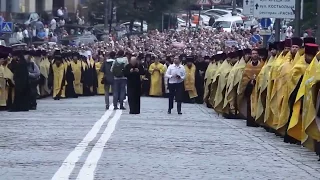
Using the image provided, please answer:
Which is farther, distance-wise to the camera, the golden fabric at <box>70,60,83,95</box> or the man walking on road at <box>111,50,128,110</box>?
the golden fabric at <box>70,60,83,95</box>

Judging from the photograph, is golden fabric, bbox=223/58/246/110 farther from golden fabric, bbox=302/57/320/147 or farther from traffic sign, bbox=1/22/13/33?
traffic sign, bbox=1/22/13/33

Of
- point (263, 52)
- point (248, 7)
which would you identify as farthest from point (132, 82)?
point (248, 7)

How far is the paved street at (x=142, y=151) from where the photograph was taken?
14.9m

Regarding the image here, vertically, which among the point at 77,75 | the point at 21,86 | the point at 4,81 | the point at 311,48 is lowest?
the point at 77,75

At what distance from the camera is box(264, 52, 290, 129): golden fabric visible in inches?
888

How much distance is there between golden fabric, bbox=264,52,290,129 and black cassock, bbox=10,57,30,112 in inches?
382

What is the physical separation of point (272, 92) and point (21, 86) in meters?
10.5

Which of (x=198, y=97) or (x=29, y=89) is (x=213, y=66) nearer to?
(x=198, y=97)

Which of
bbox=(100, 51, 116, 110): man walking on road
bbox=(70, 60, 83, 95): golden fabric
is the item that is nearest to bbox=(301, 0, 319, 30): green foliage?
bbox=(100, 51, 116, 110): man walking on road

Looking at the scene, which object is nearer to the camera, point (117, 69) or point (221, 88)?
point (221, 88)

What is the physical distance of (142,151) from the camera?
17922mm

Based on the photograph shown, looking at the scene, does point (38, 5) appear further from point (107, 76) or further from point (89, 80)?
point (107, 76)

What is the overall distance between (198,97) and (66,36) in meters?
22.5

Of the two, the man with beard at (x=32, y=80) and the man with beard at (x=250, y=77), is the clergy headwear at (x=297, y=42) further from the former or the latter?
the man with beard at (x=32, y=80)
